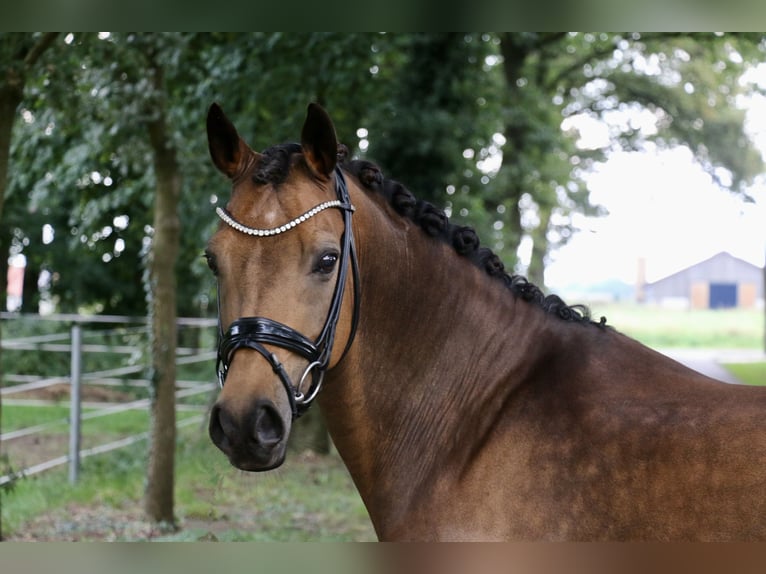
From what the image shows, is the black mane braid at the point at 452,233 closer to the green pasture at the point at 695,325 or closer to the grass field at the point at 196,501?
the grass field at the point at 196,501

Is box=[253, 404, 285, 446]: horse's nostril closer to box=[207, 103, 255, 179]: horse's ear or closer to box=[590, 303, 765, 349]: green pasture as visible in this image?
box=[207, 103, 255, 179]: horse's ear

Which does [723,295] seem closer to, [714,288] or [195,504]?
[714,288]

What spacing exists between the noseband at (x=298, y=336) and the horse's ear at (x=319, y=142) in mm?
91

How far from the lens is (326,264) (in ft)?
7.48

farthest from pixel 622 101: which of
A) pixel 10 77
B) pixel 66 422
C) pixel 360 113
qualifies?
pixel 10 77

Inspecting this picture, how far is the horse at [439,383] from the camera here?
216 centimetres

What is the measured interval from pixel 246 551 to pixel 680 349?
2378cm

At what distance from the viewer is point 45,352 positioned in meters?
14.2

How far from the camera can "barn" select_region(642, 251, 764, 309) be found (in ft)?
87.2

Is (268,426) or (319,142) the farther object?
(319,142)

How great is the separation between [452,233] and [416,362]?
1.63ft
